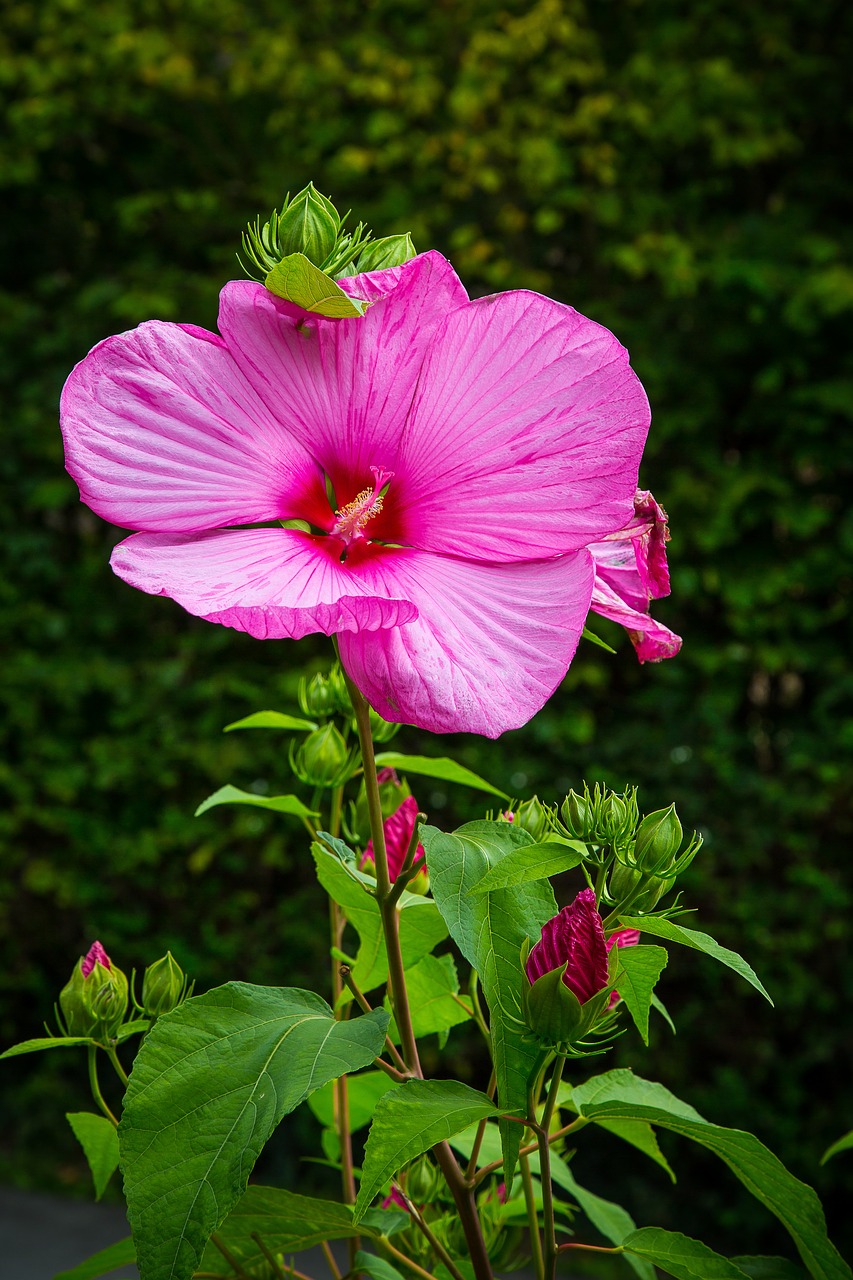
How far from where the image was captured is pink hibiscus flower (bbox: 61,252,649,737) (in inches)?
17.4

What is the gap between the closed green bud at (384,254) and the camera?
1.70 ft

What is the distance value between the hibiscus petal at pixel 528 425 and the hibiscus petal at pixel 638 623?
0.06m

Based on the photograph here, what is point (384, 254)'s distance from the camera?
0.52 meters

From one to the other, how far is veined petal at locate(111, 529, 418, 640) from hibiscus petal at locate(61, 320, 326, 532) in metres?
0.01

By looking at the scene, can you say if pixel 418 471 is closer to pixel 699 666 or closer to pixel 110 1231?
pixel 699 666

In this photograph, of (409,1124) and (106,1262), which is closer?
(409,1124)

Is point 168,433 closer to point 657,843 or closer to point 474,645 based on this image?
point 474,645

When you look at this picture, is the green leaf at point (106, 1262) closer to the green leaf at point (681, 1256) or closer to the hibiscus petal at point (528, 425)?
the green leaf at point (681, 1256)

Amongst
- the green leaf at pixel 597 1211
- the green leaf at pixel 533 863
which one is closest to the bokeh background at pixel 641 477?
the green leaf at pixel 597 1211

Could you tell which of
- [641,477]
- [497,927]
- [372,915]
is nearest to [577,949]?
[497,927]

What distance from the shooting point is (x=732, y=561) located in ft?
9.07

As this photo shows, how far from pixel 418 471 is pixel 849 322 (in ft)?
7.94

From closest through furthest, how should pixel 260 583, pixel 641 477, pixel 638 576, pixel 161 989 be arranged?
1. pixel 260 583
2. pixel 638 576
3. pixel 161 989
4. pixel 641 477

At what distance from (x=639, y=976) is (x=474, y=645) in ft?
0.56
